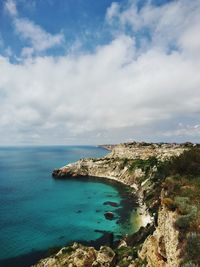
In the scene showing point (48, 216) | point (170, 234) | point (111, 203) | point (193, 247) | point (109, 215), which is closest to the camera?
point (193, 247)

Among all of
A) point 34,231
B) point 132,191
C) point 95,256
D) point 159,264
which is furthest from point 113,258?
point 132,191

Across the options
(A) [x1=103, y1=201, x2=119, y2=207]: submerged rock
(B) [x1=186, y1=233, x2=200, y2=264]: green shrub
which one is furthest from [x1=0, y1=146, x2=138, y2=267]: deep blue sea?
(B) [x1=186, y1=233, x2=200, y2=264]: green shrub

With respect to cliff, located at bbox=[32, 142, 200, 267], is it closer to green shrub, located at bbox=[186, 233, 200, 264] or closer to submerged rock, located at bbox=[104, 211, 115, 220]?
green shrub, located at bbox=[186, 233, 200, 264]

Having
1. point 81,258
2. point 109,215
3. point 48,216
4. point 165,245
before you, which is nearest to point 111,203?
point 109,215

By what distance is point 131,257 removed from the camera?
32156mm

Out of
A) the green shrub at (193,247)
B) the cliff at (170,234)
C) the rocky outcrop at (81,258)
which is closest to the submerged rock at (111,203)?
the cliff at (170,234)

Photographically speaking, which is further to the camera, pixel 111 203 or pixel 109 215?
pixel 111 203

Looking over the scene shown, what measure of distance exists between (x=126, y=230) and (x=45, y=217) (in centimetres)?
2441

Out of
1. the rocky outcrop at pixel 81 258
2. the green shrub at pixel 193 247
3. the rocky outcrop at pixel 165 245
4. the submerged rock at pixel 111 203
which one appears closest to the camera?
the green shrub at pixel 193 247

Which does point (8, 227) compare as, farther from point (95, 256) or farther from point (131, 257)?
point (131, 257)

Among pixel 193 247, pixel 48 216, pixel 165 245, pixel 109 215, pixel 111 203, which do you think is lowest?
pixel 48 216

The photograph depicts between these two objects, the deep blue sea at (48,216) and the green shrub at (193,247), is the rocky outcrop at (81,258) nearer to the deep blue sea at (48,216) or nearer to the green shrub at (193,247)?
the deep blue sea at (48,216)

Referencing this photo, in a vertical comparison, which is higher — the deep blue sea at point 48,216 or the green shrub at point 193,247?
the green shrub at point 193,247

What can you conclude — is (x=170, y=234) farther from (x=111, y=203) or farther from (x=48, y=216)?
(x=111, y=203)
